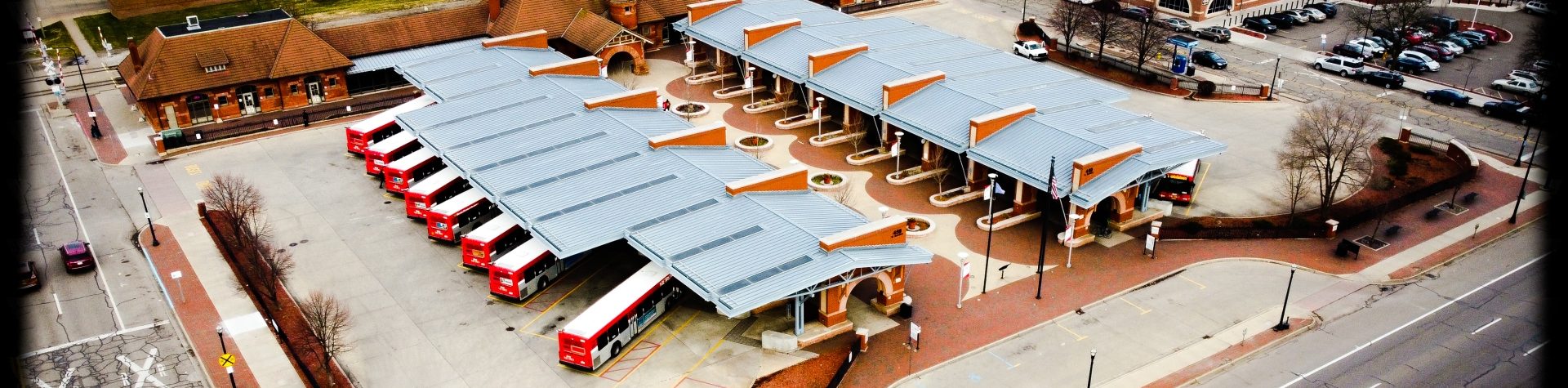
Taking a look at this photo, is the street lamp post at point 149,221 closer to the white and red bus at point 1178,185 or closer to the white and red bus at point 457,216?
the white and red bus at point 457,216

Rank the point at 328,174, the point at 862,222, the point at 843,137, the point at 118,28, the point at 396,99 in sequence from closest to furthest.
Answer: the point at 862,222, the point at 328,174, the point at 843,137, the point at 396,99, the point at 118,28

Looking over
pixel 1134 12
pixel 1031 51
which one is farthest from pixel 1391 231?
pixel 1134 12

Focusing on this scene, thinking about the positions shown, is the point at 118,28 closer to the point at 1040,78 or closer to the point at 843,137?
the point at 843,137

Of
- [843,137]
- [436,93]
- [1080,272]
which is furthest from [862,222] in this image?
[436,93]

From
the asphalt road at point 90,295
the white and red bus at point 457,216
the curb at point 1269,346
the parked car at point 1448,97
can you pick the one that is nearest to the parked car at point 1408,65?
the parked car at point 1448,97

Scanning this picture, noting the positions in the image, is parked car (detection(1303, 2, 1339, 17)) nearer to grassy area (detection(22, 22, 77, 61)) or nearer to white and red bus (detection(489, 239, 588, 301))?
white and red bus (detection(489, 239, 588, 301))

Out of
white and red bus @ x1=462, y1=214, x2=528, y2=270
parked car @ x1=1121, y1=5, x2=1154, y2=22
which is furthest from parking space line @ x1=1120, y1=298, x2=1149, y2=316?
parked car @ x1=1121, y1=5, x2=1154, y2=22

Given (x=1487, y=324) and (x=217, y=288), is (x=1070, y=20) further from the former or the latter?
(x=217, y=288)
